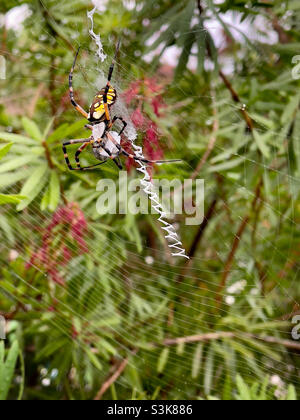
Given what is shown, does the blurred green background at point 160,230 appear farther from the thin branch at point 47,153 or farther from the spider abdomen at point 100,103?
the spider abdomen at point 100,103

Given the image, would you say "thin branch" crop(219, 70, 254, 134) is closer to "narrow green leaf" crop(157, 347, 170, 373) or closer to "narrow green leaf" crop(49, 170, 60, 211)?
"narrow green leaf" crop(49, 170, 60, 211)

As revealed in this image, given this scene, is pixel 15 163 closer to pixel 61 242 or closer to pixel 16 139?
pixel 16 139

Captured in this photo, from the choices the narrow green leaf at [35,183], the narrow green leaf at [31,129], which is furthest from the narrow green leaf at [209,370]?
the narrow green leaf at [31,129]

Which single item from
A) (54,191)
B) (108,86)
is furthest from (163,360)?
(108,86)

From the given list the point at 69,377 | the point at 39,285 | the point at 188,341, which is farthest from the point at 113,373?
the point at 39,285

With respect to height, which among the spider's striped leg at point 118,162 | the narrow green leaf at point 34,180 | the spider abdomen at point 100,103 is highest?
the spider abdomen at point 100,103
